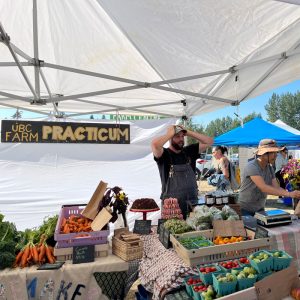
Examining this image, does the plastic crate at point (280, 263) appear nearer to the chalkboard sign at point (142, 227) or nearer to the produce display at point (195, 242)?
the produce display at point (195, 242)

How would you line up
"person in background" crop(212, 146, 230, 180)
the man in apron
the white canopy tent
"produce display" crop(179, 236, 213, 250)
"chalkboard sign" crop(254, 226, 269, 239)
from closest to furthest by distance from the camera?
"produce display" crop(179, 236, 213, 250)
"chalkboard sign" crop(254, 226, 269, 239)
the white canopy tent
the man in apron
"person in background" crop(212, 146, 230, 180)

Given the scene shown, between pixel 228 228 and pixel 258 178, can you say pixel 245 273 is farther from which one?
pixel 258 178

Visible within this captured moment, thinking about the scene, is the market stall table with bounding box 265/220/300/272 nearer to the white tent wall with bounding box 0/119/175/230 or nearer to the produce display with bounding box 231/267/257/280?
the produce display with bounding box 231/267/257/280

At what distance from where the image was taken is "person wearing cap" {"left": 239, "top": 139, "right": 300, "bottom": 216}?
2.68 m

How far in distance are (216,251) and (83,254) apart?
912 millimetres

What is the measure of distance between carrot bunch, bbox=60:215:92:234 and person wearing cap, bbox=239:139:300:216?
161 centimetres

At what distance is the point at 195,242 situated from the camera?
6.04ft

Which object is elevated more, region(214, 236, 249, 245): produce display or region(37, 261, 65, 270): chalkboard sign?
region(214, 236, 249, 245): produce display

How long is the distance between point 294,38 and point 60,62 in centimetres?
275

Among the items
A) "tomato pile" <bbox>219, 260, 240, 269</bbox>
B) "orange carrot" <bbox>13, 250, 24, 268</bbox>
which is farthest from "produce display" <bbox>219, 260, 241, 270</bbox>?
"orange carrot" <bbox>13, 250, 24, 268</bbox>

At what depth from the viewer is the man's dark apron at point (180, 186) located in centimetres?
283

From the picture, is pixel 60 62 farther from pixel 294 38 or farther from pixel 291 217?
pixel 291 217

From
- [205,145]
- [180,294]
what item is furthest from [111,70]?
[180,294]

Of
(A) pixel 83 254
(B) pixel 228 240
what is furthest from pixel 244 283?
(A) pixel 83 254
